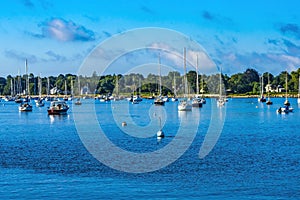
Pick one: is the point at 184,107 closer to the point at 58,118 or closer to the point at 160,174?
the point at 58,118

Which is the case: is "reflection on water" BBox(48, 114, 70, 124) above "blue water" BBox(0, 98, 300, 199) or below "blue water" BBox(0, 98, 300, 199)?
above

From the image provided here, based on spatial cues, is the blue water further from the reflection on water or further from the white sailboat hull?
the white sailboat hull

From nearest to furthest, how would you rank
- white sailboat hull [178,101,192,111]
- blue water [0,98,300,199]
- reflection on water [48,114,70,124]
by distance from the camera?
1. blue water [0,98,300,199]
2. reflection on water [48,114,70,124]
3. white sailboat hull [178,101,192,111]

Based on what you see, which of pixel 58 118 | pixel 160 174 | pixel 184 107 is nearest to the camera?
pixel 160 174

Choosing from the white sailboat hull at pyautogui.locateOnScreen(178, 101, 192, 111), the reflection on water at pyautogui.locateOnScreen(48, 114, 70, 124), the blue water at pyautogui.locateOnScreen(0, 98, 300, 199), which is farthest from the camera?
the white sailboat hull at pyautogui.locateOnScreen(178, 101, 192, 111)

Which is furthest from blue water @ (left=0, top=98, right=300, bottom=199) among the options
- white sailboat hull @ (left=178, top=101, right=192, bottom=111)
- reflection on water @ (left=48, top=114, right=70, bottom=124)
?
white sailboat hull @ (left=178, top=101, right=192, bottom=111)

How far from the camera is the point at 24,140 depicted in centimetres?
6875

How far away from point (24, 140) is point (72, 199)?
36.7 meters

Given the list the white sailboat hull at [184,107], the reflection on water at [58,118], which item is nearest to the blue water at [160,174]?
the reflection on water at [58,118]

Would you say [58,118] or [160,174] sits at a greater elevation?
[58,118]

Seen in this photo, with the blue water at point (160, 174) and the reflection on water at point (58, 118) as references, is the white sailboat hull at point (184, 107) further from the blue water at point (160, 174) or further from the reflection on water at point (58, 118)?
the blue water at point (160, 174)

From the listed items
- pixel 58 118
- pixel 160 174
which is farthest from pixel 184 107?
pixel 160 174

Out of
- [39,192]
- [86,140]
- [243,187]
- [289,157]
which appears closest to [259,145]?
[289,157]

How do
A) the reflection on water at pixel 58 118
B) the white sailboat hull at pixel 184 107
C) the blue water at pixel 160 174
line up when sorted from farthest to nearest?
the white sailboat hull at pixel 184 107 < the reflection on water at pixel 58 118 < the blue water at pixel 160 174
